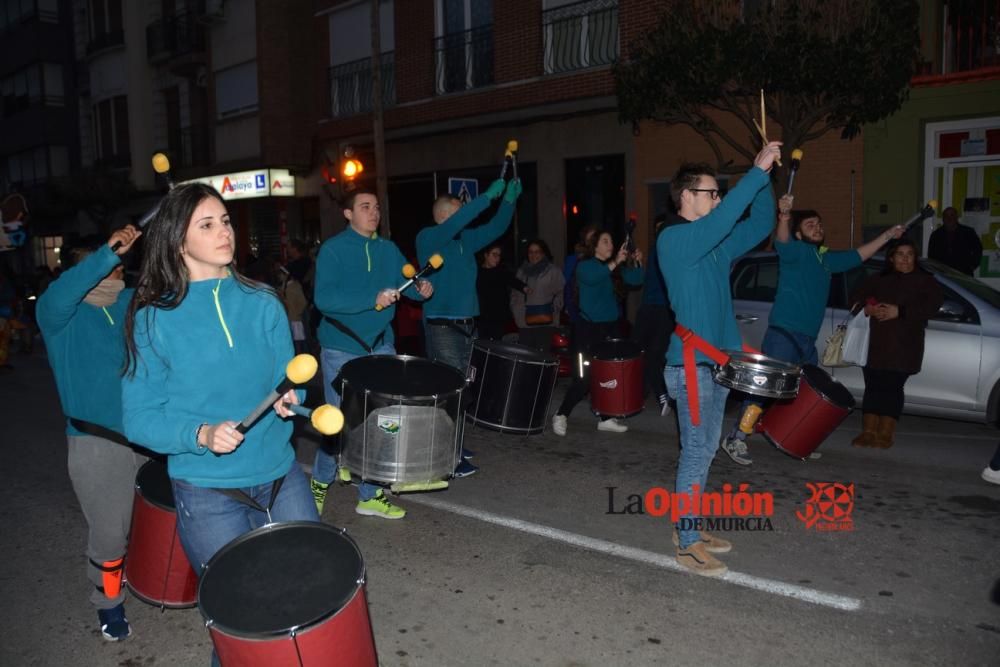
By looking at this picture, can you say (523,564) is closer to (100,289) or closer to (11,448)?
(100,289)

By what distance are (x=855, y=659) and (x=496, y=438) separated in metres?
4.61

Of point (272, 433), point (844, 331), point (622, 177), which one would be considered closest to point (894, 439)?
point (844, 331)

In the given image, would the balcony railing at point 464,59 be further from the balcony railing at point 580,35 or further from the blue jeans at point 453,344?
the blue jeans at point 453,344

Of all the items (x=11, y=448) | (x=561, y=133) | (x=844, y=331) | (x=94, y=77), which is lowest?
(x=11, y=448)

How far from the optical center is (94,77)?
3266 centimetres

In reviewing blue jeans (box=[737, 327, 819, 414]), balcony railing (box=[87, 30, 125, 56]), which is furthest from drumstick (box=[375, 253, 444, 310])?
balcony railing (box=[87, 30, 125, 56])

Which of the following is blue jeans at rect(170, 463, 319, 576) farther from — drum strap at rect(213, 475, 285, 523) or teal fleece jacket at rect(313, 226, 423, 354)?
teal fleece jacket at rect(313, 226, 423, 354)

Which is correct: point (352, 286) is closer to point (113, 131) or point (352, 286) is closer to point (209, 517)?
point (209, 517)

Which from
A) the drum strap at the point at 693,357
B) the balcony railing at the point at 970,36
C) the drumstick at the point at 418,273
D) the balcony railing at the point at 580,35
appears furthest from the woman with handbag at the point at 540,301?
the balcony railing at the point at 970,36

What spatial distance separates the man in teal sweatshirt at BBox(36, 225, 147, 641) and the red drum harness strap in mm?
2692

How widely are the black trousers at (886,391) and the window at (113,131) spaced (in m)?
30.7

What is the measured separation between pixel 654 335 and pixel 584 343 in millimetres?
873

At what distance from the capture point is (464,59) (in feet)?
61.6

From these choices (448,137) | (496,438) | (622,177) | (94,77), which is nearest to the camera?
(496,438)
